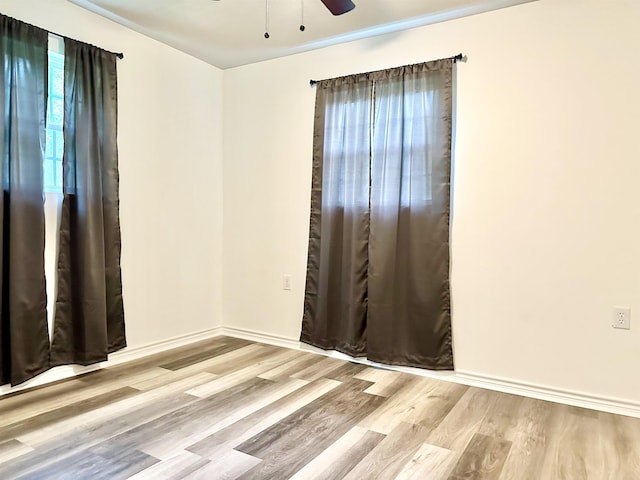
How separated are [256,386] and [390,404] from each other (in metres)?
0.85

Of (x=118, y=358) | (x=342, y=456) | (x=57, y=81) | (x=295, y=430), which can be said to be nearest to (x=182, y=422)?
(x=295, y=430)

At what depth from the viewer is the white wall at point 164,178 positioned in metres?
→ 3.16

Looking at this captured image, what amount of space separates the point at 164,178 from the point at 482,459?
295 centimetres

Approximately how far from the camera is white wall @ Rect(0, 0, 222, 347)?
3158mm

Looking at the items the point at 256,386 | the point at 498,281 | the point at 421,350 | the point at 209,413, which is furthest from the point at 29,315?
the point at 498,281

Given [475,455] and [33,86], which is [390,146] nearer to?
[475,455]

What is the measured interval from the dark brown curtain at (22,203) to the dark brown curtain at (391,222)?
1.89 metres

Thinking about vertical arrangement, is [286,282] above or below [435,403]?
above

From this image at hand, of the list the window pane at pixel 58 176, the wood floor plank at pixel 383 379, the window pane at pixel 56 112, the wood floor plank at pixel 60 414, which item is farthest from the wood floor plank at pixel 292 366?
the window pane at pixel 56 112

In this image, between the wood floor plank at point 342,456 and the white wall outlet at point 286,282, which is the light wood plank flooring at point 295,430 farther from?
the white wall outlet at point 286,282

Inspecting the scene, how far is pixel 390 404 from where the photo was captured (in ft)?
8.27

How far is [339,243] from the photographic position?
3.35 metres

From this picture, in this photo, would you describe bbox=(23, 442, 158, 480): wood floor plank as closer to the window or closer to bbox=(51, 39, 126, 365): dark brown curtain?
bbox=(51, 39, 126, 365): dark brown curtain

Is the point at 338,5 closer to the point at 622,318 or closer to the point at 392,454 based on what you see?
the point at 392,454
